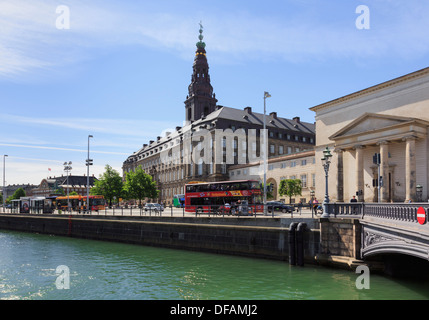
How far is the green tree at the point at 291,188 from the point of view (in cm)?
6512

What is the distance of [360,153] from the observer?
40531 mm

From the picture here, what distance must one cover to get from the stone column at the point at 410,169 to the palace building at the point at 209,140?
5666 cm

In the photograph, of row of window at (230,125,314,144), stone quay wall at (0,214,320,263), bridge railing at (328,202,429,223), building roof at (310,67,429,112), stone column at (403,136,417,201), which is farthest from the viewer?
row of window at (230,125,314,144)

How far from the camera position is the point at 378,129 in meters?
38.4

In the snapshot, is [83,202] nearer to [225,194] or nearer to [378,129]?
[225,194]

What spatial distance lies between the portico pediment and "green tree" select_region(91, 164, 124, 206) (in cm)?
6017

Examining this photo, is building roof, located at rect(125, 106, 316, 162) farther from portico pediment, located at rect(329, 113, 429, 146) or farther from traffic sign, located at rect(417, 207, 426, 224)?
traffic sign, located at rect(417, 207, 426, 224)

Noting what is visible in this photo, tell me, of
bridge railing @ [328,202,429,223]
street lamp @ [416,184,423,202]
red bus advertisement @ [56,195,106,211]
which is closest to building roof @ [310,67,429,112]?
street lamp @ [416,184,423,202]

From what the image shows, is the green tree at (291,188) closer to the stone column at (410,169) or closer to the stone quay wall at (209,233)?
the stone column at (410,169)

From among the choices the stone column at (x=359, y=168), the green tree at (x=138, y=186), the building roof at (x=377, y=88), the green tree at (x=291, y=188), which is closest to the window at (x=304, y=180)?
the green tree at (x=291, y=188)

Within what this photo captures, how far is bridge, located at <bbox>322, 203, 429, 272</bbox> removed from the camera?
1231 cm

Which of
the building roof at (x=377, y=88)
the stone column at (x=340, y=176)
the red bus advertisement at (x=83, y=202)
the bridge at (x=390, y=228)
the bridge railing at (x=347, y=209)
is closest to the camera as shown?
the bridge at (x=390, y=228)

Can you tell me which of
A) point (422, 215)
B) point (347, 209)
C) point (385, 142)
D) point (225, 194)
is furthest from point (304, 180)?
point (422, 215)

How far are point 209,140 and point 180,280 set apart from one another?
74701 mm
